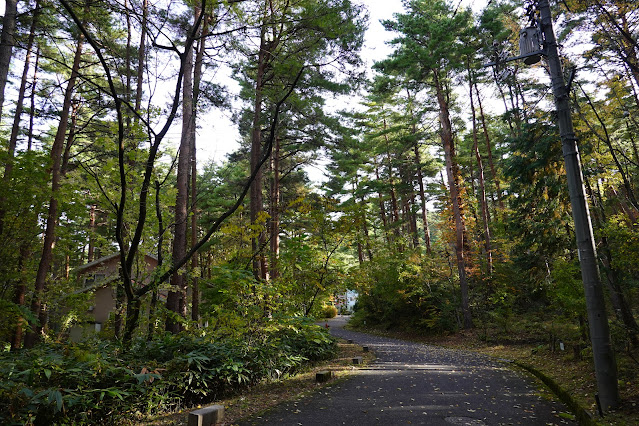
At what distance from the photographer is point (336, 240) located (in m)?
10.2

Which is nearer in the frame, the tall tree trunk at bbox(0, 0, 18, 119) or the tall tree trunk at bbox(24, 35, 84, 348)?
the tall tree trunk at bbox(0, 0, 18, 119)

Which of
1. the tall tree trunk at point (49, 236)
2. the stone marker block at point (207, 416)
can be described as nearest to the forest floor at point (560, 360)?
the stone marker block at point (207, 416)

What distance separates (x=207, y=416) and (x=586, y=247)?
5390mm

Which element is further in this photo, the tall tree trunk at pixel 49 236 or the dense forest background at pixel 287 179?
the tall tree trunk at pixel 49 236

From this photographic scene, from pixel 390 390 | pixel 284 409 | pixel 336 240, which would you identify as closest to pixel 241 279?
pixel 284 409

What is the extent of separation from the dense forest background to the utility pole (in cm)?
66

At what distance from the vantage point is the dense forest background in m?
4.73

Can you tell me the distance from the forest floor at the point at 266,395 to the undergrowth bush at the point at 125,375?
0.20m

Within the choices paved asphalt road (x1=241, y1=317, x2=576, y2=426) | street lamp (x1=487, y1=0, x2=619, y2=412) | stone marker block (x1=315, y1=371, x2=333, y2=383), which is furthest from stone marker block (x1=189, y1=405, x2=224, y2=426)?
street lamp (x1=487, y1=0, x2=619, y2=412)

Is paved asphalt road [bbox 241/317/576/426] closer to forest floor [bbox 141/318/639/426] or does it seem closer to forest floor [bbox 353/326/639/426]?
forest floor [bbox 141/318/639/426]

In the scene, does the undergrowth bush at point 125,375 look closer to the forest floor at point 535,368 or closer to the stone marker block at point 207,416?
the forest floor at point 535,368

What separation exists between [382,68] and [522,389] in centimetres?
1368

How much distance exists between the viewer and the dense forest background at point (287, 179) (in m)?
4.73

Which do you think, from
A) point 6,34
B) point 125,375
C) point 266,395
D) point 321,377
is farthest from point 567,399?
point 6,34
